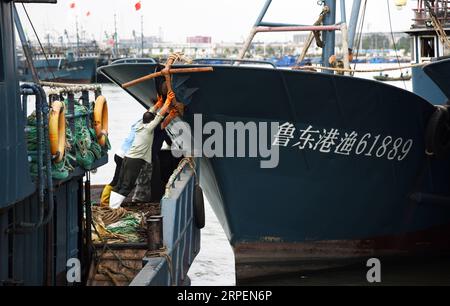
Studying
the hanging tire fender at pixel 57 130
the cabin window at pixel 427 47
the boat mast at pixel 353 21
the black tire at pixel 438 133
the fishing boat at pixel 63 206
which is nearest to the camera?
the fishing boat at pixel 63 206

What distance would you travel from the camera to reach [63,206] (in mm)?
9070

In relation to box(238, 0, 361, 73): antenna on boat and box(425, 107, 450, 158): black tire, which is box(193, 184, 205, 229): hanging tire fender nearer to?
box(238, 0, 361, 73): antenna on boat

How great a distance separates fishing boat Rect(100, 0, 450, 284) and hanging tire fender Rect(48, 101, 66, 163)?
4.29 m

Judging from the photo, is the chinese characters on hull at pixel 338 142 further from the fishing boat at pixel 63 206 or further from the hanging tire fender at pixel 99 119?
the hanging tire fender at pixel 99 119

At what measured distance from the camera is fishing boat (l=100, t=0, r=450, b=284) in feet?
41.9

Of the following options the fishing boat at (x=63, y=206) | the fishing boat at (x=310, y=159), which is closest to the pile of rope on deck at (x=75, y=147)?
the fishing boat at (x=63, y=206)

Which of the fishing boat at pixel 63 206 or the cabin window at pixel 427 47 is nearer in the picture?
the fishing boat at pixel 63 206

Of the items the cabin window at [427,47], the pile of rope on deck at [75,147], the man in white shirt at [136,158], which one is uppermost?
the cabin window at [427,47]

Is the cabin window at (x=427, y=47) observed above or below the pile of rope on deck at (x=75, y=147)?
above

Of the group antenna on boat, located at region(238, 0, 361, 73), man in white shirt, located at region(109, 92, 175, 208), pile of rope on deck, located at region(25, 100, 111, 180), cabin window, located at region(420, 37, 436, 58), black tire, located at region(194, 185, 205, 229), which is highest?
antenna on boat, located at region(238, 0, 361, 73)

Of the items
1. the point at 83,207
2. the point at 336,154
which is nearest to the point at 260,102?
the point at 336,154

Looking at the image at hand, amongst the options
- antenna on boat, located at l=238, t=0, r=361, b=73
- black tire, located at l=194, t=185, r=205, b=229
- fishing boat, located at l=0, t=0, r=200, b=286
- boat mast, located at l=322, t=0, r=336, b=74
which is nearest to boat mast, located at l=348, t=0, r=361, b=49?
antenna on boat, located at l=238, t=0, r=361, b=73

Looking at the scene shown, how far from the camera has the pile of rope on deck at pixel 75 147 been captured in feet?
26.0

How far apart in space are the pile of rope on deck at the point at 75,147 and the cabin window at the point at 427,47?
9929 millimetres
